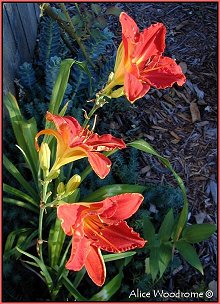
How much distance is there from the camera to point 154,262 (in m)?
1.51

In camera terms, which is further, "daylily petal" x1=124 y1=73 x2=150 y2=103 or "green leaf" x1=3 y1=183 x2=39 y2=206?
"green leaf" x1=3 y1=183 x2=39 y2=206

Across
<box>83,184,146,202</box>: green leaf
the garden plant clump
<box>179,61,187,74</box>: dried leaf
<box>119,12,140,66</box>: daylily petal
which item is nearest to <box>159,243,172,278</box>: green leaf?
the garden plant clump

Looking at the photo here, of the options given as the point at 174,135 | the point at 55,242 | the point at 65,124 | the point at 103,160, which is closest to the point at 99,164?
the point at 103,160

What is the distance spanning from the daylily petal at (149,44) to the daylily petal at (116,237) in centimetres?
45

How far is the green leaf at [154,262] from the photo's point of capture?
1.48 m

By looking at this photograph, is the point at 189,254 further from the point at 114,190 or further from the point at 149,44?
the point at 149,44

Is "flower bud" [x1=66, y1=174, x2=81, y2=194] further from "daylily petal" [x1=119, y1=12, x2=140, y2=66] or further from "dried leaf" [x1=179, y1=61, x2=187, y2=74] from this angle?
"dried leaf" [x1=179, y1=61, x2=187, y2=74]

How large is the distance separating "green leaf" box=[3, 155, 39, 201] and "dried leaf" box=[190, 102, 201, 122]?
0.95m

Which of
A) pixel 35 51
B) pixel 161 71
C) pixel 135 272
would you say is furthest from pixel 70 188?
pixel 35 51

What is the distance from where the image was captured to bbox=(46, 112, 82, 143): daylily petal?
1109 millimetres

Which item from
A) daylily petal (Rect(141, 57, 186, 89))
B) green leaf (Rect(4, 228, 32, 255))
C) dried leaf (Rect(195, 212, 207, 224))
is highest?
daylily petal (Rect(141, 57, 186, 89))

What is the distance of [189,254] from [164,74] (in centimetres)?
61

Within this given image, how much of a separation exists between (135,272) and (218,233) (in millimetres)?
372

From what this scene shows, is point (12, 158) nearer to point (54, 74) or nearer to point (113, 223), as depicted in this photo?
point (54, 74)
